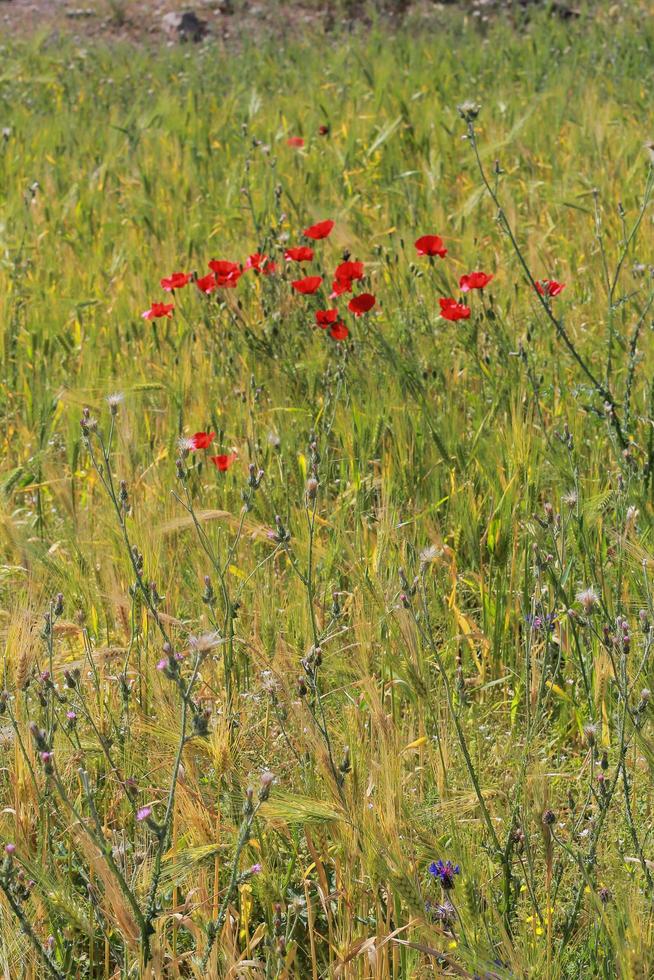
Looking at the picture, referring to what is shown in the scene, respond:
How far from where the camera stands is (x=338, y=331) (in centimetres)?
247

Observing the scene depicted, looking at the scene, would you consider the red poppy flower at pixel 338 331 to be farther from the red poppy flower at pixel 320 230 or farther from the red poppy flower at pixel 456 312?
the red poppy flower at pixel 320 230

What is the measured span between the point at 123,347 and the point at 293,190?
4.42 ft

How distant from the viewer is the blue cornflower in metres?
1.18

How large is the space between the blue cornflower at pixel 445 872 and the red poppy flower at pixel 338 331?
1384 millimetres

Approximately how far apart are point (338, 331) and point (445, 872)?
1.47 meters

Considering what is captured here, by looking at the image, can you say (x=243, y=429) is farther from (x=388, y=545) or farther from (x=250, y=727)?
(x=250, y=727)

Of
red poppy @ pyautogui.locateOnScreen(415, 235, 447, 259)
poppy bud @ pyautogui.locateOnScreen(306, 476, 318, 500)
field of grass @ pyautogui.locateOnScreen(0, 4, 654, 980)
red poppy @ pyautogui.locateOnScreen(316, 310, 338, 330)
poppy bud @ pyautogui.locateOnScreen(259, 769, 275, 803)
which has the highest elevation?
poppy bud @ pyautogui.locateOnScreen(306, 476, 318, 500)

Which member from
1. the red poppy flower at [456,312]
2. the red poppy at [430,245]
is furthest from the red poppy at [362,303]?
the red poppy at [430,245]

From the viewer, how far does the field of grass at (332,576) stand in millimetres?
1270

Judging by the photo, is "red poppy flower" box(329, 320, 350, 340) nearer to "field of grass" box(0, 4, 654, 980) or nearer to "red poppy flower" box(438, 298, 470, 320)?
"field of grass" box(0, 4, 654, 980)

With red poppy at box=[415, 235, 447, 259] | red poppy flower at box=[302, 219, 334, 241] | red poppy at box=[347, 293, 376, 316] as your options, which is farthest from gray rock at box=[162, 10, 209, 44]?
red poppy at box=[347, 293, 376, 316]

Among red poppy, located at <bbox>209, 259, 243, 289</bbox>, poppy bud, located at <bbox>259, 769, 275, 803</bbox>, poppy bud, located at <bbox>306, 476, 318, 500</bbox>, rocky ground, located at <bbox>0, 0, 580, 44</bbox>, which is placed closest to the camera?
poppy bud, located at <bbox>259, 769, 275, 803</bbox>

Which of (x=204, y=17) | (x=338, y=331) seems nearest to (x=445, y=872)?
(x=338, y=331)

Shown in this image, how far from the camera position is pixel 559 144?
447 cm
